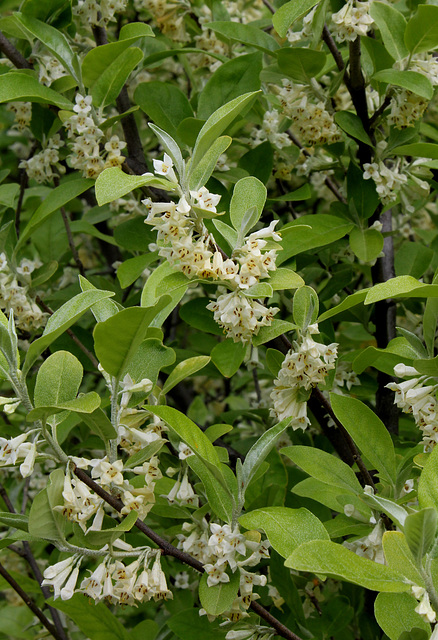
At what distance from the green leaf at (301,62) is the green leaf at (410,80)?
156 mm

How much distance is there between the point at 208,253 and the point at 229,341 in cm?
44

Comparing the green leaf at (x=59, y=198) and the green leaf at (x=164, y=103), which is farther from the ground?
the green leaf at (x=164, y=103)

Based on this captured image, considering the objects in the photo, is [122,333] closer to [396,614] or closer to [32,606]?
[396,614]

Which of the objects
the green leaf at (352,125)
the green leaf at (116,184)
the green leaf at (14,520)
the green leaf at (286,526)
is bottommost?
the green leaf at (286,526)

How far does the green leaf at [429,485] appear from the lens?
102 cm

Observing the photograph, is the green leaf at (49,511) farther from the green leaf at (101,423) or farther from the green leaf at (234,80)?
the green leaf at (234,80)

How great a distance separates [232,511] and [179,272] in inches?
17.1

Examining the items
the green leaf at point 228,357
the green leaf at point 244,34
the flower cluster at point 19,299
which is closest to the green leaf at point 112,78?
the green leaf at point 244,34

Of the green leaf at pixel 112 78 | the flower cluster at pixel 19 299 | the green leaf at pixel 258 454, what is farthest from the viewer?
the flower cluster at pixel 19 299

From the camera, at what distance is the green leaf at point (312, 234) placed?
5.17 ft

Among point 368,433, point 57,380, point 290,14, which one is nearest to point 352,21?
point 290,14

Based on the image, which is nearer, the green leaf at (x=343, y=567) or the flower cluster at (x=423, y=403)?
the green leaf at (x=343, y=567)

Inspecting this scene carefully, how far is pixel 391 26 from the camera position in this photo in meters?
1.62

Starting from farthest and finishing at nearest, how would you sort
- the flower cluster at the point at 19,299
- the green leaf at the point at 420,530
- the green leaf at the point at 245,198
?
the flower cluster at the point at 19,299 < the green leaf at the point at 245,198 < the green leaf at the point at 420,530
